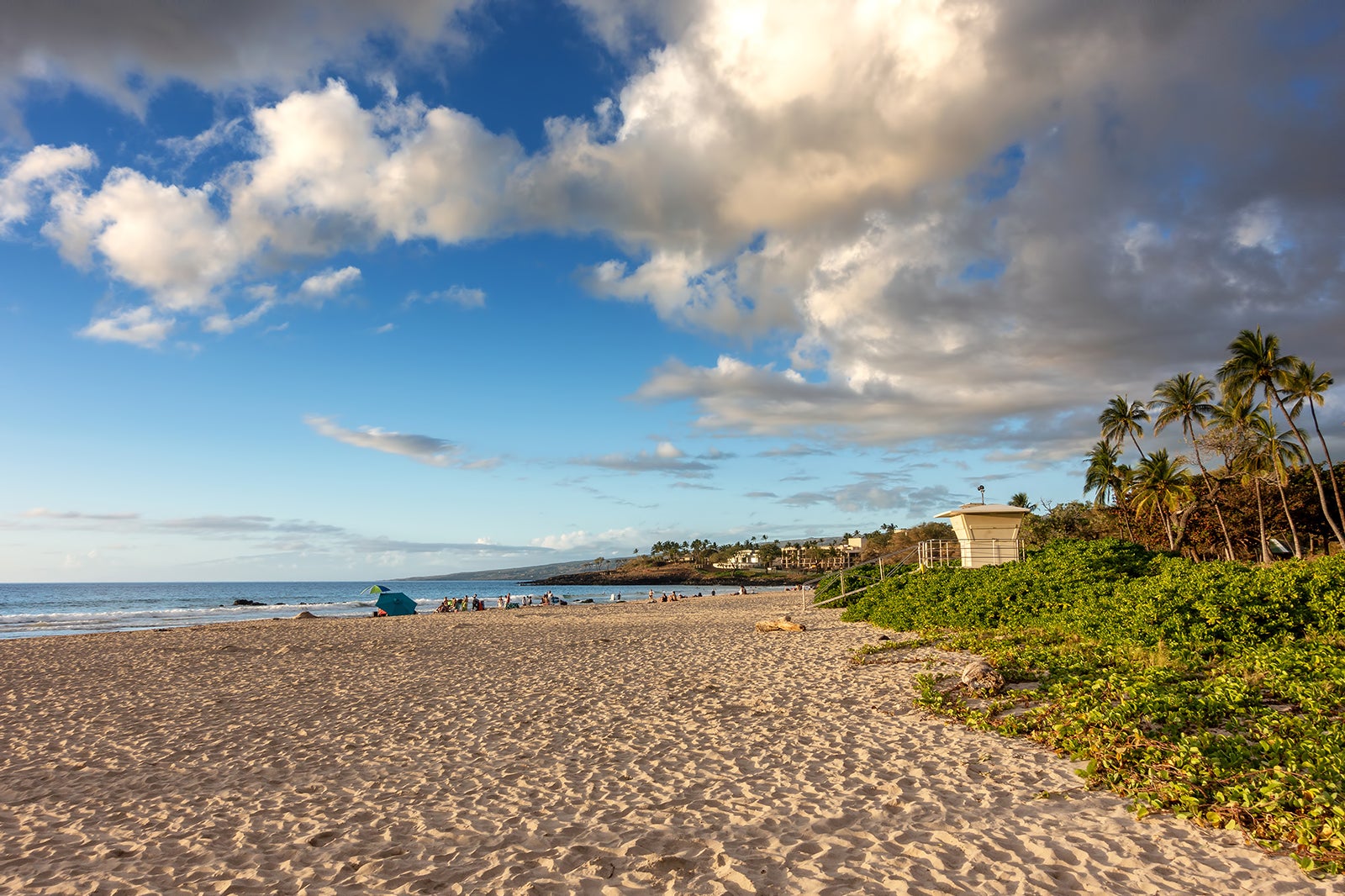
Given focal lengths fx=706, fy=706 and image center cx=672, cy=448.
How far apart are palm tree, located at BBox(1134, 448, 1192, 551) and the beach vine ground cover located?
107ft

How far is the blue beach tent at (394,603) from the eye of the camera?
39438 mm

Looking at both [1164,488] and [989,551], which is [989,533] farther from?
[1164,488]

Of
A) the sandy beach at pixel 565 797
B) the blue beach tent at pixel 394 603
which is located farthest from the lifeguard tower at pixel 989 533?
the blue beach tent at pixel 394 603

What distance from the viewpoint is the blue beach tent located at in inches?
1553

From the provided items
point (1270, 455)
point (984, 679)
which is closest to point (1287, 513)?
point (1270, 455)

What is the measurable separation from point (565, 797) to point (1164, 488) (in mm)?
47525

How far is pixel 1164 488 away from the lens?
42.6 meters

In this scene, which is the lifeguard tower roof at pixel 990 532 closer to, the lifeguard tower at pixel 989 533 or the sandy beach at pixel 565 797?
the lifeguard tower at pixel 989 533

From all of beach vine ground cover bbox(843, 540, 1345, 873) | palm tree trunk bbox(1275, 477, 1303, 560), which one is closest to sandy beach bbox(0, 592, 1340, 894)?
beach vine ground cover bbox(843, 540, 1345, 873)

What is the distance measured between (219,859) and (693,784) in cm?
372

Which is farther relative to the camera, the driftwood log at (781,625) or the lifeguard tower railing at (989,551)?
the lifeguard tower railing at (989,551)

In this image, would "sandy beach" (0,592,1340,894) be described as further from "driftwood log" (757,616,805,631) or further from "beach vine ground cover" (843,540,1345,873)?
"driftwood log" (757,616,805,631)

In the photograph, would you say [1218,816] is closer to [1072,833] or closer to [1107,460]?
[1072,833]

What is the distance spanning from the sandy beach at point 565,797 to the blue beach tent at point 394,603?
1093 inches
